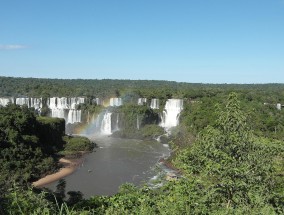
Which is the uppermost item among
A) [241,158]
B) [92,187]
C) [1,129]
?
[241,158]

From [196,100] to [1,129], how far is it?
129ft

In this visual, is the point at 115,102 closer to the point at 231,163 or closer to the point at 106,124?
the point at 106,124

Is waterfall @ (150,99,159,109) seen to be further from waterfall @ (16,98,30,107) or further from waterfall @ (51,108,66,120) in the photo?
waterfall @ (16,98,30,107)

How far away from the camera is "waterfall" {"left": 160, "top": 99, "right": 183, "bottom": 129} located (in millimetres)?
67250

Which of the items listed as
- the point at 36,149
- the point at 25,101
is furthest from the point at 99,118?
the point at 36,149

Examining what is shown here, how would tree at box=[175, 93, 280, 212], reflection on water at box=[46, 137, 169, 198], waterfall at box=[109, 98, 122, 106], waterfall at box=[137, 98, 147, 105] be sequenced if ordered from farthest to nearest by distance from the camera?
1. waterfall at box=[109, 98, 122, 106]
2. waterfall at box=[137, 98, 147, 105]
3. reflection on water at box=[46, 137, 169, 198]
4. tree at box=[175, 93, 280, 212]

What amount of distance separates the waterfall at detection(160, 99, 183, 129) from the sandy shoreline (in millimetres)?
24768

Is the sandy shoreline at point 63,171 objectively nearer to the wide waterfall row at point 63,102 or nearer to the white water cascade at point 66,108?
the white water cascade at point 66,108

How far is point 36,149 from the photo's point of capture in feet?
136

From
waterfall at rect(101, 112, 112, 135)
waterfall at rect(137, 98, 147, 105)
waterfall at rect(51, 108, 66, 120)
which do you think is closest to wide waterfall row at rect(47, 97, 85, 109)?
waterfall at rect(51, 108, 66, 120)

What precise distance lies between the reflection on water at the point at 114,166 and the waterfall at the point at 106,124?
7.12 metres

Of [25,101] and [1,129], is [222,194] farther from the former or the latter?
[25,101]

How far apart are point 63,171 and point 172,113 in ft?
104

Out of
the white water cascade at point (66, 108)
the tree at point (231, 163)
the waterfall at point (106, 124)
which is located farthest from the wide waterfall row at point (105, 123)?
the tree at point (231, 163)
